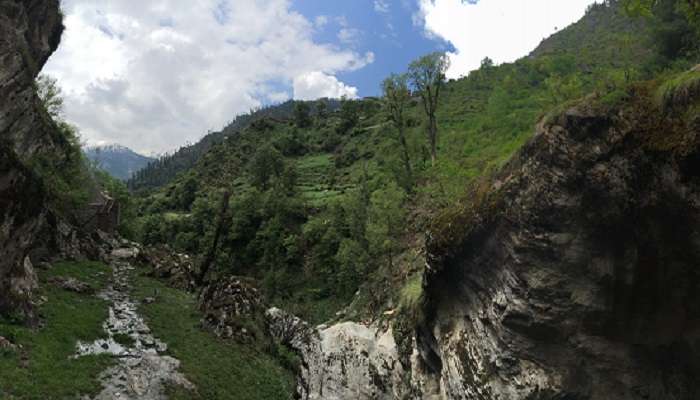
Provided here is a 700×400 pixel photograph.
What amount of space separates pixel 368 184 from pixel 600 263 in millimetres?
40152

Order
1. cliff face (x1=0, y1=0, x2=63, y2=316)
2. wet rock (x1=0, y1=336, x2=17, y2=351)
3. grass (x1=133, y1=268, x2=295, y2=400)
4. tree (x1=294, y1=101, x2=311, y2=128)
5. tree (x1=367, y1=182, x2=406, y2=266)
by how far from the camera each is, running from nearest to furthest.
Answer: wet rock (x1=0, y1=336, x2=17, y2=351), cliff face (x1=0, y1=0, x2=63, y2=316), grass (x1=133, y1=268, x2=295, y2=400), tree (x1=367, y1=182, x2=406, y2=266), tree (x1=294, y1=101, x2=311, y2=128)

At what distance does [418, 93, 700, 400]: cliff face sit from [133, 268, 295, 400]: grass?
15592mm

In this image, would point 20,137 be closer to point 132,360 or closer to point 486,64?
point 132,360

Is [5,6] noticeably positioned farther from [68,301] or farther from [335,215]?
[335,215]

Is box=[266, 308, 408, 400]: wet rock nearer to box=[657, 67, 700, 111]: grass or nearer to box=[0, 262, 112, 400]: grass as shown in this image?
box=[0, 262, 112, 400]: grass

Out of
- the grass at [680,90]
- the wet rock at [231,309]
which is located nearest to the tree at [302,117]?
the wet rock at [231,309]

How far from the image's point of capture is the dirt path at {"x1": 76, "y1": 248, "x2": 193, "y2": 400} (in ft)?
63.0

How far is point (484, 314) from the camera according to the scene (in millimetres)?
10633

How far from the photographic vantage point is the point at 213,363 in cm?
2436

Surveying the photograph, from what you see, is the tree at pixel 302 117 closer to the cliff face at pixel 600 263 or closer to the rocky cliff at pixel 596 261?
the rocky cliff at pixel 596 261

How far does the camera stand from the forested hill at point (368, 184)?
953 inches

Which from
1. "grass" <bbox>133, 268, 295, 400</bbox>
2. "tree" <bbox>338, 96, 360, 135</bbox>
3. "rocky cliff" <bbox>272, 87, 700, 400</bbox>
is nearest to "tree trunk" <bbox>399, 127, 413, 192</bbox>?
"grass" <bbox>133, 268, 295, 400</bbox>

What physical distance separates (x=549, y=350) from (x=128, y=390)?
17680 millimetres

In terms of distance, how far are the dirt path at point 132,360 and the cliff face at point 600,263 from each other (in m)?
16.0
